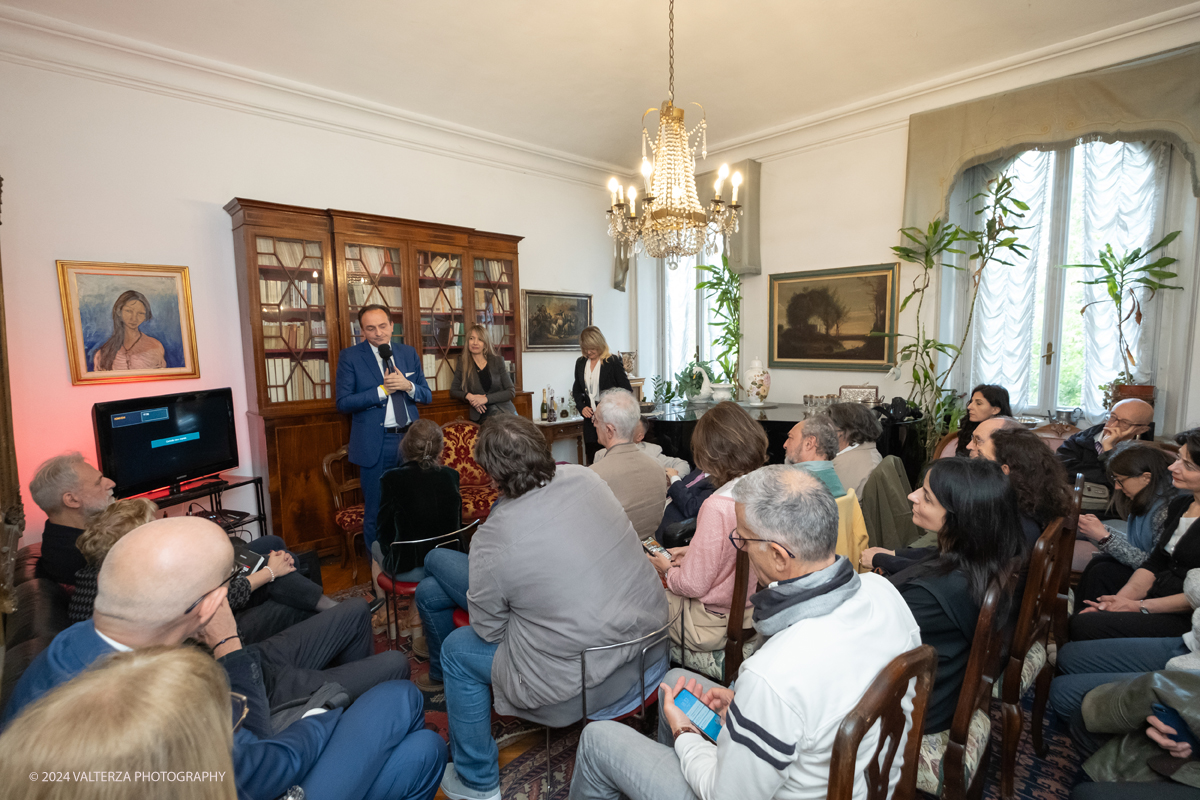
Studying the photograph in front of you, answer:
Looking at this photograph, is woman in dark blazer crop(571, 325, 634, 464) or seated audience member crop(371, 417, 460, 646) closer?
seated audience member crop(371, 417, 460, 646)

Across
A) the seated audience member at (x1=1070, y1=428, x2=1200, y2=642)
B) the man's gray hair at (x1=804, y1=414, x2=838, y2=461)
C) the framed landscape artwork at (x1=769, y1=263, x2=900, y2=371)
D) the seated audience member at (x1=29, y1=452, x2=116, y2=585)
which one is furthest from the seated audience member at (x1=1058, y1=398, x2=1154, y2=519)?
the seated audience member at (x1=29, y1=452, x2=116, y2=585)

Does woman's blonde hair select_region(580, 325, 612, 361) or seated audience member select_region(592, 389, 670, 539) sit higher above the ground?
woman's blonde hair select_region(580, 325, 612, 361)

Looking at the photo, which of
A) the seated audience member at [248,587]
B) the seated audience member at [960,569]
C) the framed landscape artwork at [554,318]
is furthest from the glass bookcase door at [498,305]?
the seated audience member at [960,569]

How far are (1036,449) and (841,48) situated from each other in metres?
3.42

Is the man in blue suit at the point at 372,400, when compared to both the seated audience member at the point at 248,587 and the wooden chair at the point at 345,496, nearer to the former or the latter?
the wooden chair at the point at 345,496

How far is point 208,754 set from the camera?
2.51 ft

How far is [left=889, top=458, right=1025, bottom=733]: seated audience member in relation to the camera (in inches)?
60.2

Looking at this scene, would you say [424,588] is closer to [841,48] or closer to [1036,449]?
[1036,449]

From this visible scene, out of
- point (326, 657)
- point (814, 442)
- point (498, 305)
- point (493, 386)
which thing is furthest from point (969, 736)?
point (498, 305)

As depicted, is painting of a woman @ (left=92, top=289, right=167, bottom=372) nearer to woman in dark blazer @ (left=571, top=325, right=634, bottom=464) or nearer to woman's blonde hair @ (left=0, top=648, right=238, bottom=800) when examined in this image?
woman in dark blazer @ (left=571, top=325, right=634, bottom=464)

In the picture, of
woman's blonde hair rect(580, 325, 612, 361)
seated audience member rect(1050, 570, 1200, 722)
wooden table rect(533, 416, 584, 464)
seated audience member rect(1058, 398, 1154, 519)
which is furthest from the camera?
wooden table rect(533, 416, 584, 464)

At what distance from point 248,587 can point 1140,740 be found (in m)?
2.92

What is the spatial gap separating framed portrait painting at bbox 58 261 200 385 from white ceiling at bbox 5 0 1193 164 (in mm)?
1569

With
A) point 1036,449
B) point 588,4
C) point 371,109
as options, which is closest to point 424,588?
point 1036,449
